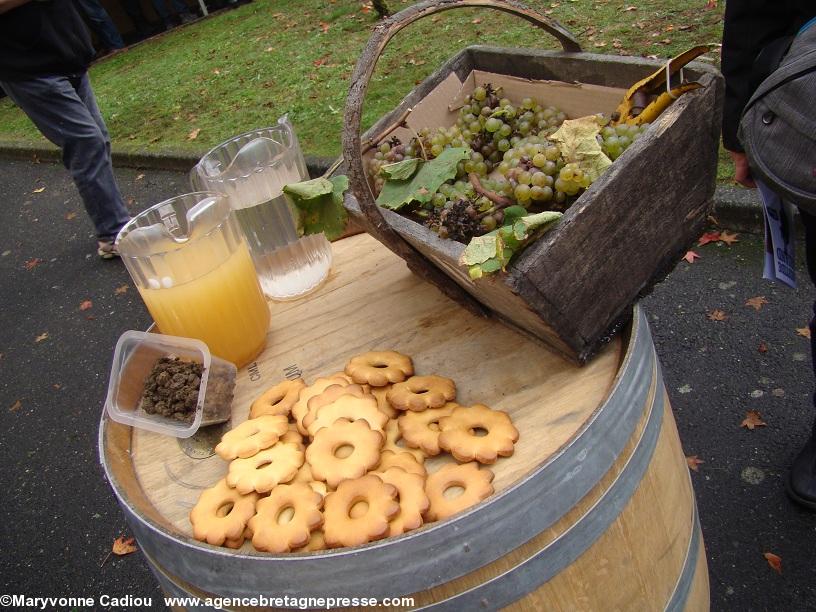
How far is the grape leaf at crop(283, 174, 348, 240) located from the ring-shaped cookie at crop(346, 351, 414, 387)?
1.08 feet

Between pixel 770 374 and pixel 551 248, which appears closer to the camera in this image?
pixel 551 248

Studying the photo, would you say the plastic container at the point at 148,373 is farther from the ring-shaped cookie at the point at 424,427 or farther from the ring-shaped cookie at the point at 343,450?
the ring-shaped cookie at the point at 424,427

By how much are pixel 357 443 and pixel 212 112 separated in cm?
639

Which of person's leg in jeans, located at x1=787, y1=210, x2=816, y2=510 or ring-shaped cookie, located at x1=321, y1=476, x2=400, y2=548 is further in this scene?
person's leg in jeans, located at x1=787, y1=210, x2=816, y2=510

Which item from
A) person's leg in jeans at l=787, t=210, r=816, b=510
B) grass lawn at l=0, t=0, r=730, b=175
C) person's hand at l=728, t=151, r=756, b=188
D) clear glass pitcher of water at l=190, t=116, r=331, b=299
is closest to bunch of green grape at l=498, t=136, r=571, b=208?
clear glass pitcher of water at l=190, t=116, r=331, b=299

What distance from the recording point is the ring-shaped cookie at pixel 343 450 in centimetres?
131

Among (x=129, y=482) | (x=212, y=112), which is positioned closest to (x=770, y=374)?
(x=129, y=482)

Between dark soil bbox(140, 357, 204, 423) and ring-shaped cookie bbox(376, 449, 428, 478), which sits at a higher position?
dark soil bbox(140, 357, 204, 423)

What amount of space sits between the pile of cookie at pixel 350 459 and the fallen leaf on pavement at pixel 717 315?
2.14m

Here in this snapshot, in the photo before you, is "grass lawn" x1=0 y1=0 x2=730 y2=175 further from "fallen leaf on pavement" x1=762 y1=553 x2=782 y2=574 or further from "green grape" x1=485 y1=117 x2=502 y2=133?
"green grape" x1=485 y1=117 x2=502 y2=133

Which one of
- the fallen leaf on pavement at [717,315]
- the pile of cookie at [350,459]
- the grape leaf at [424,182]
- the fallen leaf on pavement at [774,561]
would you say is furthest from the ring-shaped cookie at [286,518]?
the fallen leaf on pavement at [717,315]

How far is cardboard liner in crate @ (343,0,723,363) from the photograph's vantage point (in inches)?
49.3

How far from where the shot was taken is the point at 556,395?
138 centimetres

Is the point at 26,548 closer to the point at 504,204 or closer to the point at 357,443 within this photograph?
the point at 357,443
